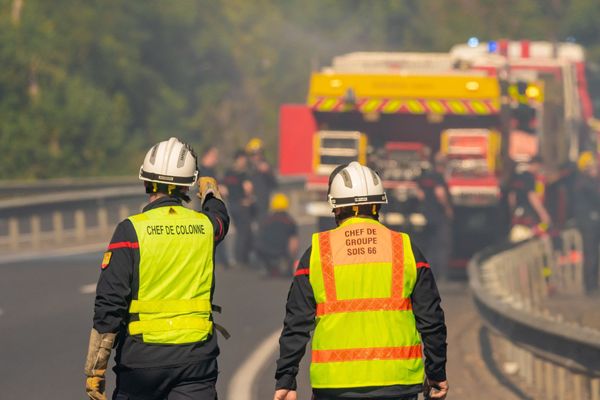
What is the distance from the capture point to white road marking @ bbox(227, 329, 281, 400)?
434 inches

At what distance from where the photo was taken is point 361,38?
58688mm

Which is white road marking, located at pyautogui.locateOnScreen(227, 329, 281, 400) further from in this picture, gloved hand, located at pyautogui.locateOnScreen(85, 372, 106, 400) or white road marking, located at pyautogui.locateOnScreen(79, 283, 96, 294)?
gloved hand, located at pyautogui.locateOnScreen(85, 372, 106, 400)

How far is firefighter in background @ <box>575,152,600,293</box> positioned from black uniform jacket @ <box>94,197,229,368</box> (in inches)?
532

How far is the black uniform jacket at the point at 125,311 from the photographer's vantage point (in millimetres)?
6254

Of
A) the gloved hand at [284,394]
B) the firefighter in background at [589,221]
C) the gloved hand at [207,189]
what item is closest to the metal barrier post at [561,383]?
the gloved hand at [207,189]

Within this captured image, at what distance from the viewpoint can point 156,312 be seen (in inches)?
251

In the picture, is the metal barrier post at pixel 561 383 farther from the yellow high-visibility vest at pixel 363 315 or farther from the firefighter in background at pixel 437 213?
the firefighter in background at pixel 437 213

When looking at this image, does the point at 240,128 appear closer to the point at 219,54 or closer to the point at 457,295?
the point at 219,54

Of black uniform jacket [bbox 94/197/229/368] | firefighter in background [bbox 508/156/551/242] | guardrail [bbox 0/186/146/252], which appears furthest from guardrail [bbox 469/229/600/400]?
guardrail [bbox 0/186/146/252]

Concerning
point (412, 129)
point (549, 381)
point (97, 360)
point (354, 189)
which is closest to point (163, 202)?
point (97, 360)

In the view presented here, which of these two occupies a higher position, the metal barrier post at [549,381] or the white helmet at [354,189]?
the white helmet at [354,189]

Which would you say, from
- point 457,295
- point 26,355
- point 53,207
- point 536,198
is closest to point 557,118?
point 536,198

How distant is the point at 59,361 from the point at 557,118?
13.5m

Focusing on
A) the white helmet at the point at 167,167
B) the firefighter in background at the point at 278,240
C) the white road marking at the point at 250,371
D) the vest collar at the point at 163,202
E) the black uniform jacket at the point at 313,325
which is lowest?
the white road marking at the point at 250,371
